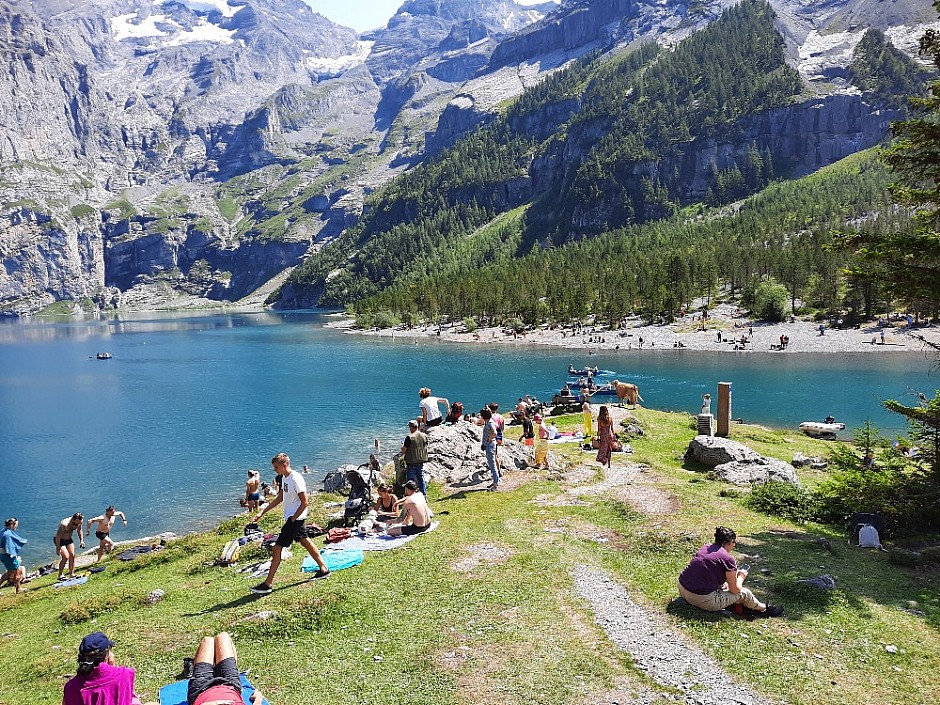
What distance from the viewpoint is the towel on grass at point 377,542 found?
1815 centimetres

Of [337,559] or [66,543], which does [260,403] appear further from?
[337,559]

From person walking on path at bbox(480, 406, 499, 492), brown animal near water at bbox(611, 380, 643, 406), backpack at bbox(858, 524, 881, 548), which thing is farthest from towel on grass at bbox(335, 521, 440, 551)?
brown animal near water at bbox(611, 380, 643, 406)

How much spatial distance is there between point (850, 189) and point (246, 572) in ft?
728

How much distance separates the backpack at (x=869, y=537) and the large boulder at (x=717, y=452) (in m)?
10.0

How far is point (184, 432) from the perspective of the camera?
216 feet

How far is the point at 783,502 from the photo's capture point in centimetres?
2033

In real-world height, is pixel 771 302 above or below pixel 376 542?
above

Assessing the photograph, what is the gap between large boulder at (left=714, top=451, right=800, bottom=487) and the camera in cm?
2441

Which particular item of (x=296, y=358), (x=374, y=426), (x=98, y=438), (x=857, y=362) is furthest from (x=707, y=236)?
(x=98, y=438)

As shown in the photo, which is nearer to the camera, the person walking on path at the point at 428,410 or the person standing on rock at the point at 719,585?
the person standing on rock at the point at 719,585

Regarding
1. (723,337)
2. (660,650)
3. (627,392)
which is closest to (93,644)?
(660,650)

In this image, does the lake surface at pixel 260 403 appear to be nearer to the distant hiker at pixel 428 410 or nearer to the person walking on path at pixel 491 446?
the person walking on path at pixel 491 446

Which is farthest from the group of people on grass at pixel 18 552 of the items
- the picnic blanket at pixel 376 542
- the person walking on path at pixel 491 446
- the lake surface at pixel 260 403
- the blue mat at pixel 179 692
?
the blue mat at pixel 179 692

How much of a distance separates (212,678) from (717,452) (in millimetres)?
25152
